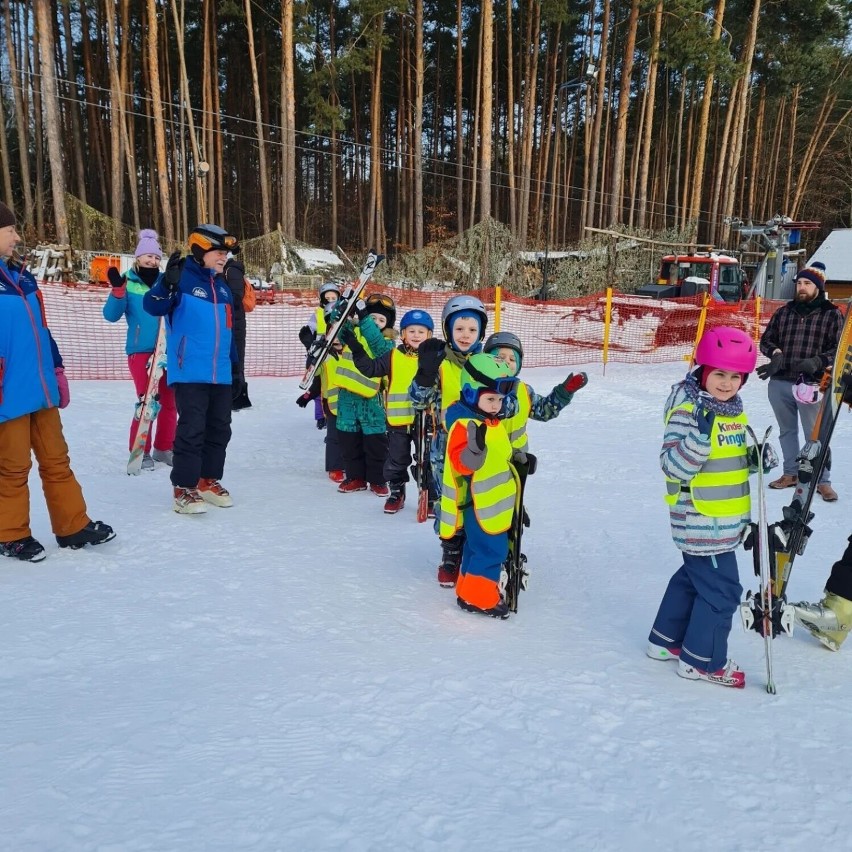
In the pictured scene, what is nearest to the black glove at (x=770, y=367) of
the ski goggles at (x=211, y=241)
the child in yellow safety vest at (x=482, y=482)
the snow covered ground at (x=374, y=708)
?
the snow covered ground at (x=374, y=708)

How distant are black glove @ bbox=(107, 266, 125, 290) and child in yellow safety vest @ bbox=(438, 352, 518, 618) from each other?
298 cm

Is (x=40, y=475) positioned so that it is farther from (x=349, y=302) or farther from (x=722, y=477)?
(x=722, y=477)

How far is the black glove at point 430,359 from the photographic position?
397cm

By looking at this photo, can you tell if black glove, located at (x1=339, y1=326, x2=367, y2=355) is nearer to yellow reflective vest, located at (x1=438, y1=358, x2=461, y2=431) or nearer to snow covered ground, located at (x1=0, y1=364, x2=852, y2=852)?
yellow reflective vest, located at (x1=438, y1=358, x2=461, y2=431)

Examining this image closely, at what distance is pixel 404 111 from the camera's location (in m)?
32.2

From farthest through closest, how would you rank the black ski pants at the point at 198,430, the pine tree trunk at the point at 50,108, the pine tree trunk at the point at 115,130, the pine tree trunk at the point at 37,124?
the pine tree trunk at the point at 37,124, the pine tree trunk at the point at 115,130, the pine tree trunk at the point at 50,108, the black ski pants at the point at 198,430

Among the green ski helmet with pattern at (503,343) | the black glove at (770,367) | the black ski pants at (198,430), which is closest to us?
the green ski helmet with pattern at (503,343)

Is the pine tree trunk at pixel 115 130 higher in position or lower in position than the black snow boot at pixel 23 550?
higher

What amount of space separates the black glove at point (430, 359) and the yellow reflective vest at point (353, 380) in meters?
1.49

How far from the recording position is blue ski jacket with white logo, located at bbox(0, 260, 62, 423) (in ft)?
11.7

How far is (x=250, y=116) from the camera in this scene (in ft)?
107

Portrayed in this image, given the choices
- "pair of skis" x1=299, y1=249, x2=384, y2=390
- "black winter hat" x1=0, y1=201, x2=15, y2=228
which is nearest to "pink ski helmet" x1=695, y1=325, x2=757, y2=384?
"pair of skis" x1=299, y1=249, x2=384, y2=390

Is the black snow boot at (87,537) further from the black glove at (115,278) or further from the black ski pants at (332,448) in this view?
the black ski pants at (332,448)

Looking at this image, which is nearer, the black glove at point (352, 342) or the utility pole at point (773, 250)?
the black glove at point (352, 342)
